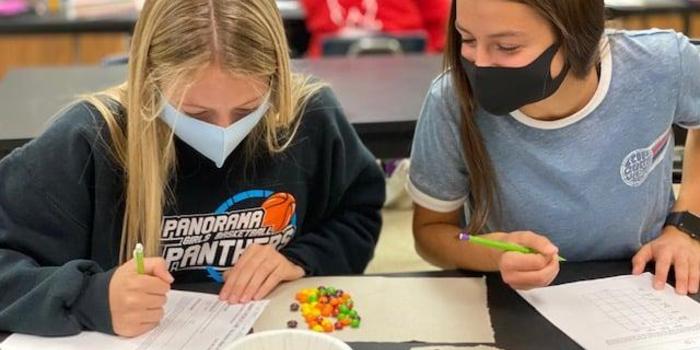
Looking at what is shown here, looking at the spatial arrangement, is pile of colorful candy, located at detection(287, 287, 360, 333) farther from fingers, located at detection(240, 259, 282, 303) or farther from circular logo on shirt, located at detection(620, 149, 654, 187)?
circular logo on shirt, located at detection(620, 149, 654, 187)

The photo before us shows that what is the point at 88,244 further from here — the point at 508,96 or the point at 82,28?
the point at 82,28

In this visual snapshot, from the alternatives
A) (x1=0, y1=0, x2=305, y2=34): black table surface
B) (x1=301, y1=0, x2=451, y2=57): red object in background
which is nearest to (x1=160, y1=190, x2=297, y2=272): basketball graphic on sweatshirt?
(x1=301, y1=0, x2=451, y2=57): red object in background

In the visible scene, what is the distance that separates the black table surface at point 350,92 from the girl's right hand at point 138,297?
1.80 feet

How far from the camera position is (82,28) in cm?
374

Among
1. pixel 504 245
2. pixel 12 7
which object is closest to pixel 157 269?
pixel 504 245

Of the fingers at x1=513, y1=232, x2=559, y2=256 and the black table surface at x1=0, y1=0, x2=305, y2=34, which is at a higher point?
the black table surface at x1=0, y1=0, x2=305, y2=34

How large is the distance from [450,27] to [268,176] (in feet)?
1.16

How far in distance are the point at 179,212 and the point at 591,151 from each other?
620 millimetres

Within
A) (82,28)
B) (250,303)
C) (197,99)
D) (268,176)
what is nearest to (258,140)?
(268,176)

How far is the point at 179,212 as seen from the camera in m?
1.25

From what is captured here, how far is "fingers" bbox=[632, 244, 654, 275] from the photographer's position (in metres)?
1.19

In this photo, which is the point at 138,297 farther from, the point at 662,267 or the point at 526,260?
the point at 662,267

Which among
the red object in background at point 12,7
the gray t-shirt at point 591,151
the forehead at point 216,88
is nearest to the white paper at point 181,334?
the forehead at point 216,88

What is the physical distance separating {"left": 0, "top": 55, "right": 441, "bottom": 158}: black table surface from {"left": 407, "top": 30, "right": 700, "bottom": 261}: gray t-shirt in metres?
0.34
